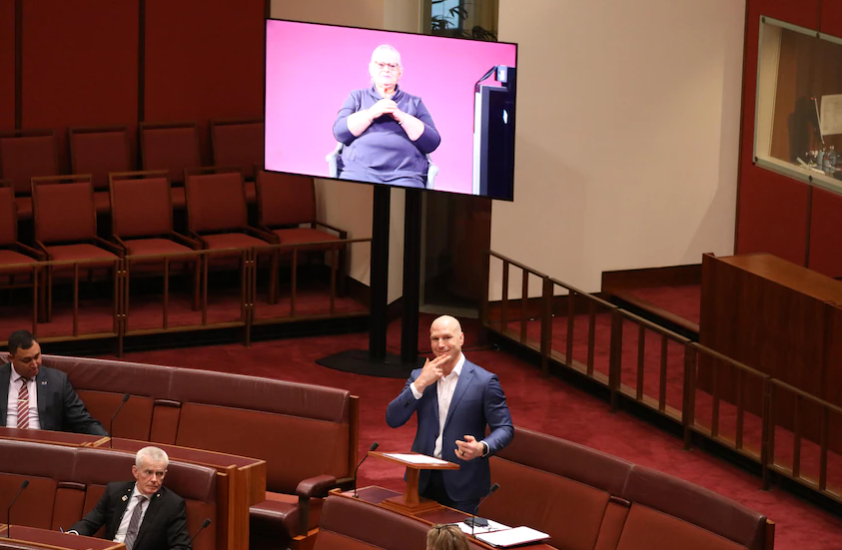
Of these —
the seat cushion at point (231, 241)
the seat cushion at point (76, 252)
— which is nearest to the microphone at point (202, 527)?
the seat cushion at point (76, 252)

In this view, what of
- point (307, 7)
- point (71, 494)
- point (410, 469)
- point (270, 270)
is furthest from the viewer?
point (307, 7)

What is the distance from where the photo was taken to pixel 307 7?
32.7ft

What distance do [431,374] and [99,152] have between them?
5.82 m

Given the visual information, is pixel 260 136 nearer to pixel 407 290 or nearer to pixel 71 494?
pixel 407 290

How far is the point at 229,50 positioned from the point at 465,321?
9.61ft

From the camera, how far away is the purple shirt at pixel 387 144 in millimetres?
8031

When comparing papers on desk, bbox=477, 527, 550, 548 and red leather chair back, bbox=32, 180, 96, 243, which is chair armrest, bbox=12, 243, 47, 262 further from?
papers on desk, bbox=477, 527, 550, 548

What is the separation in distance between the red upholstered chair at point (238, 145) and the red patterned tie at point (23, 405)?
166 inches

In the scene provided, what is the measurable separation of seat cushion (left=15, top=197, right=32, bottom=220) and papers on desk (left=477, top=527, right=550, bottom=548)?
18.6 feet

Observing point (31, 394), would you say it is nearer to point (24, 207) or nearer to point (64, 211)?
point (64, 211)

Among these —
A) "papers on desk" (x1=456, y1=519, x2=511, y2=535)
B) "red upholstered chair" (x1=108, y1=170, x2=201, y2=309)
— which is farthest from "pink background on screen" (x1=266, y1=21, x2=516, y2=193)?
"papers on desk" (x1=456, y1=519, x2=511, y2=535)

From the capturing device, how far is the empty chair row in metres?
9.60

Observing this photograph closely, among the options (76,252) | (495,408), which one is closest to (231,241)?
(76,252)

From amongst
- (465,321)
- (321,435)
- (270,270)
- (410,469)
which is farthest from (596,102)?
(410,469)
